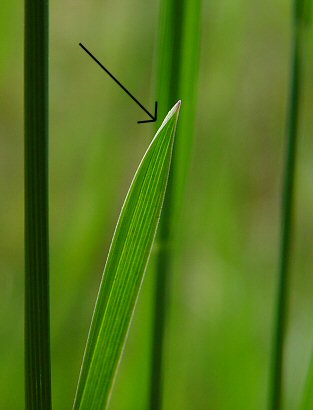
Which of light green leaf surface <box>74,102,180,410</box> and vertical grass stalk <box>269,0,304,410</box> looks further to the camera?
vertical grass stalk <box>269,0,304,410</box>

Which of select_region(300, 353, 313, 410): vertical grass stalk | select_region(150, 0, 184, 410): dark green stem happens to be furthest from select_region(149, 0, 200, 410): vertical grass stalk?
select_region(300, 353, 313, 410): vertical grass stalk

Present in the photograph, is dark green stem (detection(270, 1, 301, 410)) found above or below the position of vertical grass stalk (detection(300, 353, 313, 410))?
above

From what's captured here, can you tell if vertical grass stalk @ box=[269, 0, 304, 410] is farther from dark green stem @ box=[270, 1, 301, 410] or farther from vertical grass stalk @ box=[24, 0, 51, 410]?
vertical grass stalk @ box=[24, 0, 51, 410]

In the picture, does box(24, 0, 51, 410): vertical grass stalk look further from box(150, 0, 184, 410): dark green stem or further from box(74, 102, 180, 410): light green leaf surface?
box(150, 0, 184, 410): dark green stem

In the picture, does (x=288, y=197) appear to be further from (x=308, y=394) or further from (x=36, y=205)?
(x=36, y=205)

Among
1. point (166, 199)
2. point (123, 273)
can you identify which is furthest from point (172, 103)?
point (123, 273)

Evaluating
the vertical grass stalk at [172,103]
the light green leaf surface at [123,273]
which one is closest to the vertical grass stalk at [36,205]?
the light green leaf surface at [123,273]
